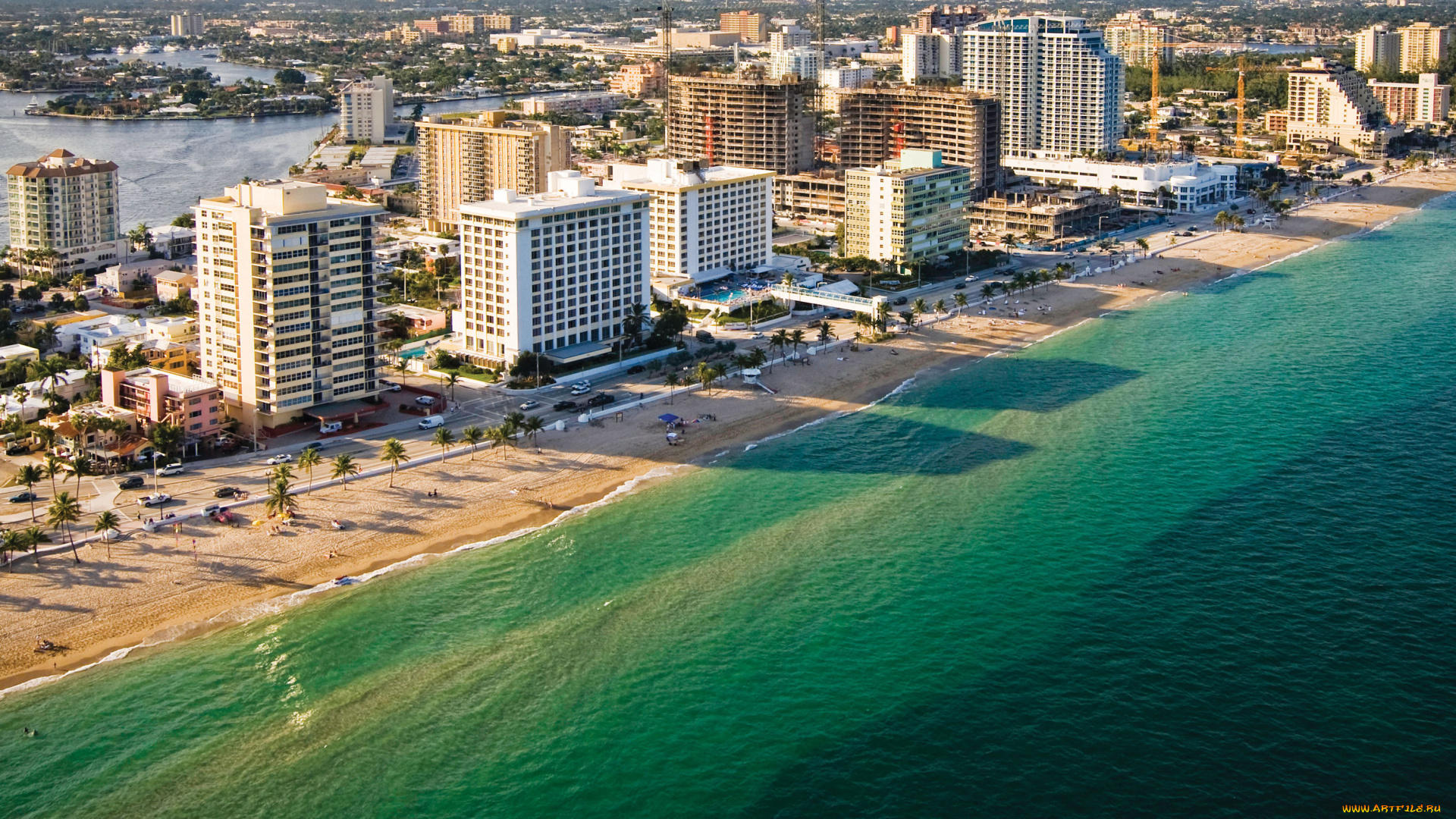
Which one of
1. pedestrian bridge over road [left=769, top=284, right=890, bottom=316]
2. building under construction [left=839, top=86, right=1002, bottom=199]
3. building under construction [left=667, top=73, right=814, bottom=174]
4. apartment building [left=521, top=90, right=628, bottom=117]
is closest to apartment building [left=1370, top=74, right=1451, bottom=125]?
building under construction [left=839, top=86, right=1002, bottom=199]

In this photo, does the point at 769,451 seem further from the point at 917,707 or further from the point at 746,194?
the point at 746,194

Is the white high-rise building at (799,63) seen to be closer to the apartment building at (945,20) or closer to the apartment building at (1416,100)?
the apartment building at (945,20)

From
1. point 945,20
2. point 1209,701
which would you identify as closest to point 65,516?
point 1209,701

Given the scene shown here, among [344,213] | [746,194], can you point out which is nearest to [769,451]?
[344,213]

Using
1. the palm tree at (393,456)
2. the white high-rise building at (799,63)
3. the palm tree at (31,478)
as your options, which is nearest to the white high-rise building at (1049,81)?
the white high-rise building at (799,63)

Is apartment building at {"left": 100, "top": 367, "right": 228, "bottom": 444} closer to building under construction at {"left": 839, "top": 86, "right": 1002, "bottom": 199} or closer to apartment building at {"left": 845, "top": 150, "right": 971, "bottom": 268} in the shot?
apartment building at {"left": 845, "top": 150, "right": 971, "bottom": 268}
